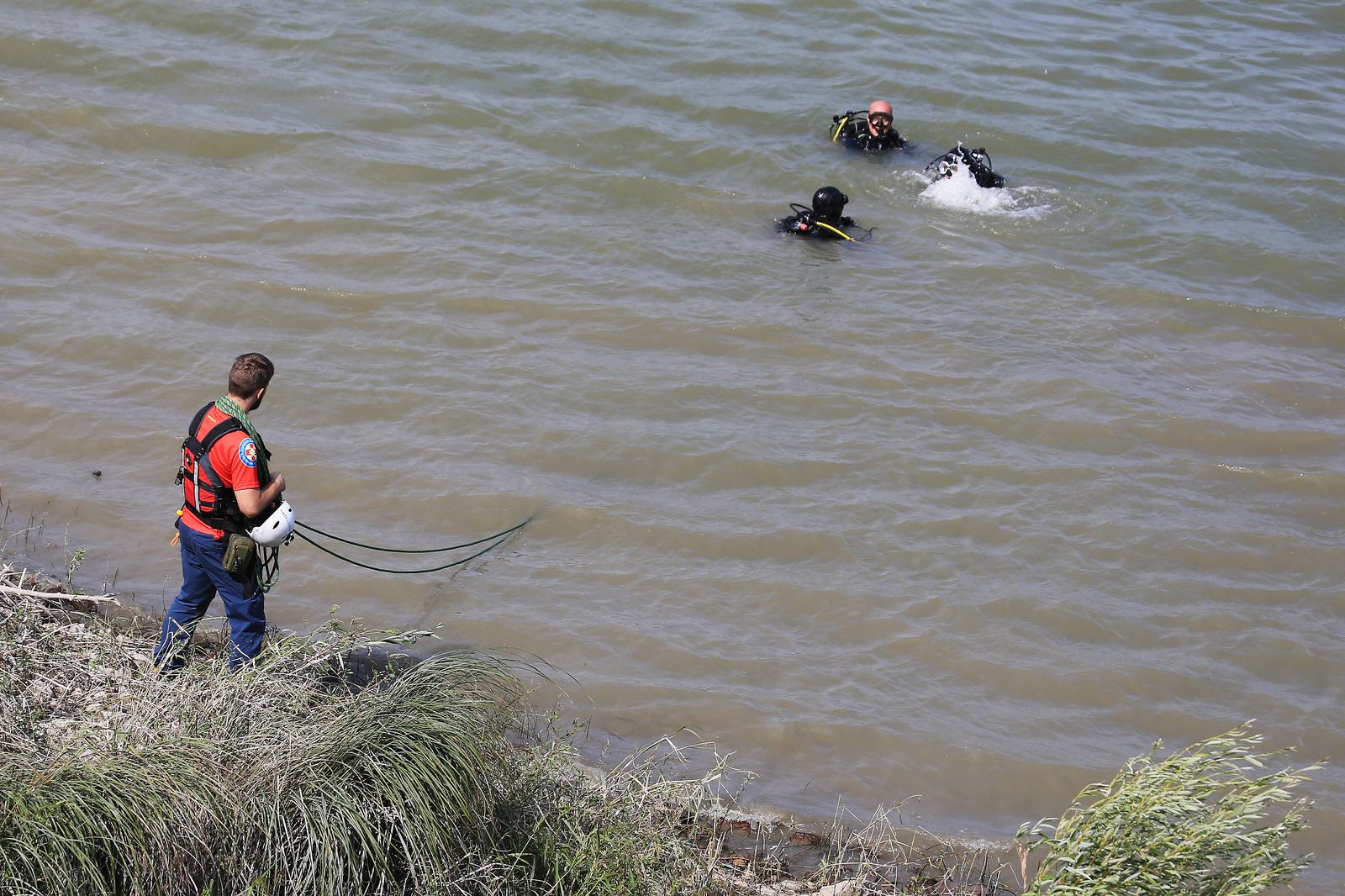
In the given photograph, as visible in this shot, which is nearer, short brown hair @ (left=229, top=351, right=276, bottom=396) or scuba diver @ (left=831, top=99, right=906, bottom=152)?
short brown hair @ (left=229, top=351, right=276, bottom=396)

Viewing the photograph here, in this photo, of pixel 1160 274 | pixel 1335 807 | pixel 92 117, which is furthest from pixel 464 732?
pixel 92 117

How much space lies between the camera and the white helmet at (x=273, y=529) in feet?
15.9

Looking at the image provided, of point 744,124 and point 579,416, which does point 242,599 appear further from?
point 744,124

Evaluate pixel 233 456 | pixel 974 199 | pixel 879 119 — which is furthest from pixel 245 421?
pixel 879 119

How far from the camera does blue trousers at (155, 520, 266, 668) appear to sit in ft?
16.3

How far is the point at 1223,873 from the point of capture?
3.65m

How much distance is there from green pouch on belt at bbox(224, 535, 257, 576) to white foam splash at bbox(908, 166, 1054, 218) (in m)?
8.44

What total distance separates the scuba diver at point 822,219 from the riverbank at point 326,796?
21.7ft

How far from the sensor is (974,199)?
11828mm

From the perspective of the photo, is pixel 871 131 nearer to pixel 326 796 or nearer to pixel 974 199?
pixel 974 199

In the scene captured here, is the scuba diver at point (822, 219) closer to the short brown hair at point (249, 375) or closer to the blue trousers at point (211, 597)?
the short brown hair at point (249, 375)

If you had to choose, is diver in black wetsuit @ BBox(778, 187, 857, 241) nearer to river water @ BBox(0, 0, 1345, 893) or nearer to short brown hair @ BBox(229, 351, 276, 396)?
river water @ BBox(0, 0, 1345, 893)

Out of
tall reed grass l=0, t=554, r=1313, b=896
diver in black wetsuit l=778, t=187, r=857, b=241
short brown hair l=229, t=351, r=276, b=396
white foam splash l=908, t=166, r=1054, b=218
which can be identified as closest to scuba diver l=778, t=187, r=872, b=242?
diver in black wetsuit l=778, t=187, r=857, b=241

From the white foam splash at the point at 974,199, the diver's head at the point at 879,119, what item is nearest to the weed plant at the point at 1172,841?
the white foam splash at the point at 974,199
